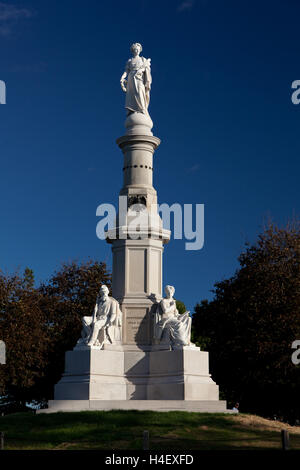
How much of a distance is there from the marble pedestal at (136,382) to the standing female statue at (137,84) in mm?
10739

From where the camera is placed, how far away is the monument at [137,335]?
24016 millimetres

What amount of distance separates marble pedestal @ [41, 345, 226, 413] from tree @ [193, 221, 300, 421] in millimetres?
11400

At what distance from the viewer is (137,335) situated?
85.7ft

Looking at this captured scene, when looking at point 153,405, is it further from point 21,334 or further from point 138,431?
point 21,334

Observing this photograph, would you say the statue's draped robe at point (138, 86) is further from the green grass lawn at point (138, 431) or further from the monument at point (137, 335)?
the green grass lawn at point (138, 431)

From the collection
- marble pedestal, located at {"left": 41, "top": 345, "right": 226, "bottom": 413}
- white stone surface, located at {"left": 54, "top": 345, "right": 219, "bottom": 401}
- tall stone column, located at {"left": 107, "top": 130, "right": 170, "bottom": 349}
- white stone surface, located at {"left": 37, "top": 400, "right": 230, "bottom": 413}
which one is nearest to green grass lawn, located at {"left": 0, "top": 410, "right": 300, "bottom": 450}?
white stone surface, located at {"left": 37, "top": 400, "right": 230, "bottom": 413}

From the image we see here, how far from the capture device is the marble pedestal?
76.1 feet

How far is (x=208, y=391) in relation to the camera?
24484 mm

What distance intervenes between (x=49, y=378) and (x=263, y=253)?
15295mm

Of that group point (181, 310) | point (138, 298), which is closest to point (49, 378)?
point (181, 310)

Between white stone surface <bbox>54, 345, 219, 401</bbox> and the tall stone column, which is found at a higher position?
the tall stone column

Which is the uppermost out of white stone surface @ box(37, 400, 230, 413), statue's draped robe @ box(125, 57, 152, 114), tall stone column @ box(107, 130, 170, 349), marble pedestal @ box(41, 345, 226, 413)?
statue's draped robe @ box(125, 57, 152, 114)

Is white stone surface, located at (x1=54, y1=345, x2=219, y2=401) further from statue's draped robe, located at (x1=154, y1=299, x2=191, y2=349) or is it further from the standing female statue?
the standing female statue
